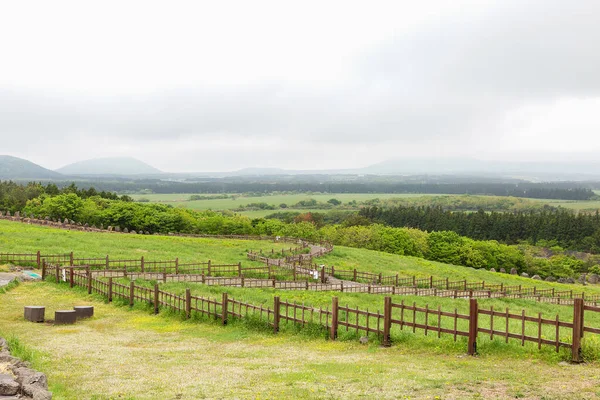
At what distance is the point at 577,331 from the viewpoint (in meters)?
14.5

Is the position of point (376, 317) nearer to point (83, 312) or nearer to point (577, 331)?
point (577, 331)

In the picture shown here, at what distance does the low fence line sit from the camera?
1521cm

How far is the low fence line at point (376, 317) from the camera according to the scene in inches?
599

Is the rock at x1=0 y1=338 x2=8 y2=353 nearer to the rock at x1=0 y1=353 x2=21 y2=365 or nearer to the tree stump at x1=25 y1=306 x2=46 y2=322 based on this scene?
the rock at x1=0 y1=353 x2=21 y2=365

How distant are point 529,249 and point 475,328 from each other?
120 metres

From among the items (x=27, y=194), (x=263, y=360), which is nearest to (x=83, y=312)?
(x=263, y=360)

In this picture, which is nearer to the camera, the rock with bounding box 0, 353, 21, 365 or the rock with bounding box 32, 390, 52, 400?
the rock with bounding box 32, 390, 52, 400

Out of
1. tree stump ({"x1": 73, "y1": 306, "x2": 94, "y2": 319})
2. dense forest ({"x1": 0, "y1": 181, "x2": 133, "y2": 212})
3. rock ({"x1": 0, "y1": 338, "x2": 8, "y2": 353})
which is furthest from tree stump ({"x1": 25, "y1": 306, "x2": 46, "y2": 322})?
dense forest ({"x1": 0, "y1": 181, "x2": 133, "y2": 212})

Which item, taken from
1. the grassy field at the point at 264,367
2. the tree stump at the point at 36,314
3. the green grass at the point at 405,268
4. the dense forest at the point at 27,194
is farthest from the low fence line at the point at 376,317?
the dense forest at the point at 27,194

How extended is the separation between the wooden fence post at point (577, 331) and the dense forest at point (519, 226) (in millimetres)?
138573

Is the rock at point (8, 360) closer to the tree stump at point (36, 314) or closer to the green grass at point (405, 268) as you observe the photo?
the tree stump at point (36, 314)

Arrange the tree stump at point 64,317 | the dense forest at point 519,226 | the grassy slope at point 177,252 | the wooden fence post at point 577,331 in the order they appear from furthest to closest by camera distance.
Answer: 1. the dense forest at point 519,226
2. the grassy slope at point 177,252
3. the tree stump at point 64,317
4. the wooden fence post at point 577,331

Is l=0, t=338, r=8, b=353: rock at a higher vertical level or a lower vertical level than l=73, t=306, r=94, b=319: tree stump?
higher

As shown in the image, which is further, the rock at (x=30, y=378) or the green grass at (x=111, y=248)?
the green grass at (x=111, y=248)
